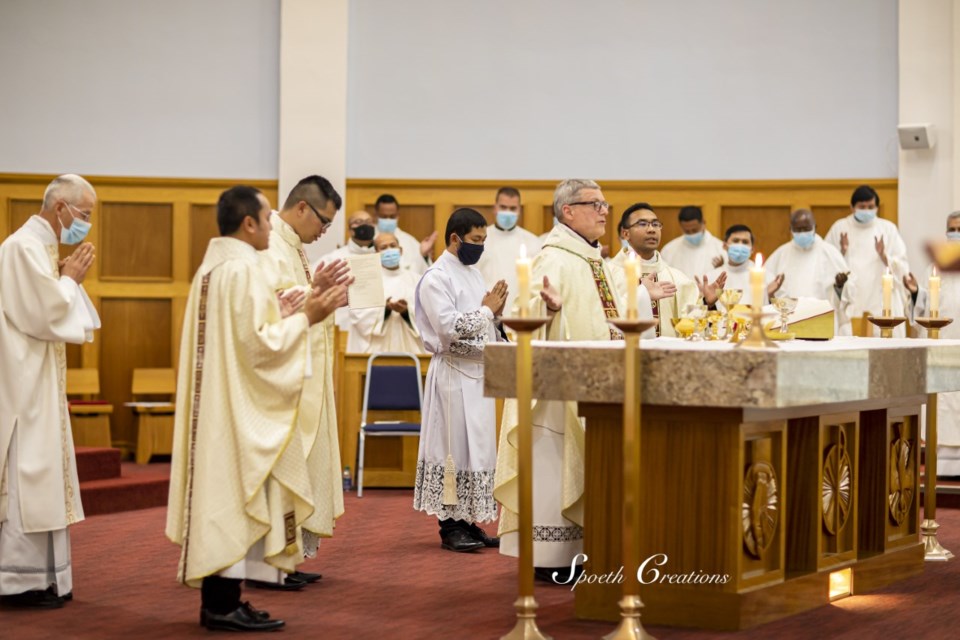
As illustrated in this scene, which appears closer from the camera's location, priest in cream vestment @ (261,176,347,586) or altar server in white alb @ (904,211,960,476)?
priest in cream vestment @ (261,176,347,586)

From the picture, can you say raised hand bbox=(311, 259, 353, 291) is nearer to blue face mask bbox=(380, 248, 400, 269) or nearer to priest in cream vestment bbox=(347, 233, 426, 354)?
priest in cream vestment bbox=(347, 233, 426, 354)

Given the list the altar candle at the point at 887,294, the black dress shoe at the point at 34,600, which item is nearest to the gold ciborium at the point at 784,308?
the altar candle at the point at 887,294

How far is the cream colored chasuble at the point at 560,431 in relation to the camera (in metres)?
5.46

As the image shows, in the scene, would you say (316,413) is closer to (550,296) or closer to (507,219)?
(550,296)

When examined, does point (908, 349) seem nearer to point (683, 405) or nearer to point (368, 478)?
point (683, 405)

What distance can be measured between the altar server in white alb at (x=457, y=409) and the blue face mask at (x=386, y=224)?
413 centimetres

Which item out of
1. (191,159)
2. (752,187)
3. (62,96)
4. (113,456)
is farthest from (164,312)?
(752,187)

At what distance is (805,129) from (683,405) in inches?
298

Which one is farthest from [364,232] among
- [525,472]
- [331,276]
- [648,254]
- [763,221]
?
[525,472]

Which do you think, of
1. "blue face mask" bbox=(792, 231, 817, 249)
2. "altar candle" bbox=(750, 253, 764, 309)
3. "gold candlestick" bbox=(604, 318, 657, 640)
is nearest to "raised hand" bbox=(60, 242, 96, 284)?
"gold candlestick" bbox=(604, 318, 657, 640)

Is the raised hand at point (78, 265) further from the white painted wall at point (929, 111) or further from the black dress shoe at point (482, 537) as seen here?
the white painted wall at point (929, 111)

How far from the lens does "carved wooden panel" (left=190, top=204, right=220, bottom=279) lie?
11547mm

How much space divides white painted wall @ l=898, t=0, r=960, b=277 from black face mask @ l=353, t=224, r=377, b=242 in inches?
180

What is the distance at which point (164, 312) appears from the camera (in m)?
11.5
